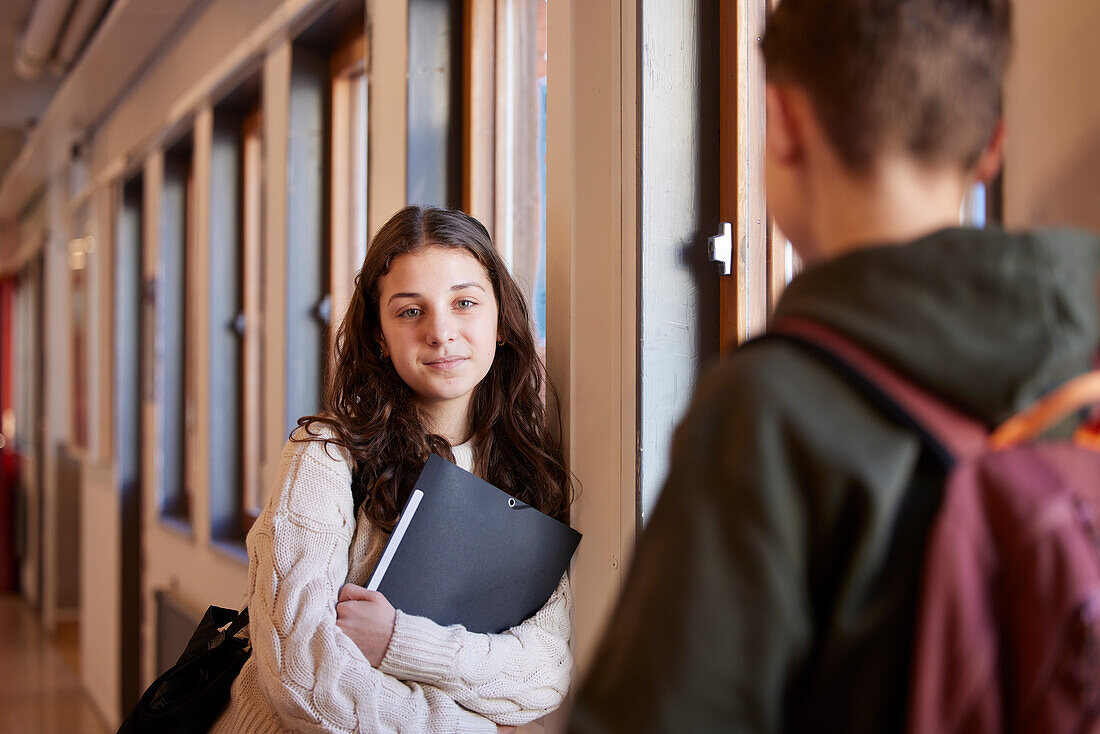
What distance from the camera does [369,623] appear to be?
1183 mm

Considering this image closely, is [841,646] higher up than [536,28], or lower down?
lower down

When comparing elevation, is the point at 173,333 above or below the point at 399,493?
above

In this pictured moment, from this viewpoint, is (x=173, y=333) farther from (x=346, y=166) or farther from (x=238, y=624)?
(x=238, y=624)

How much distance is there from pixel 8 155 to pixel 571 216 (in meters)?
7.26

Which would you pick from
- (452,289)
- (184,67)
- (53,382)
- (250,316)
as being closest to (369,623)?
(452,289)

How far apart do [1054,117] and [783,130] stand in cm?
37

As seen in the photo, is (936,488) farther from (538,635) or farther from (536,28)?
(536,28)

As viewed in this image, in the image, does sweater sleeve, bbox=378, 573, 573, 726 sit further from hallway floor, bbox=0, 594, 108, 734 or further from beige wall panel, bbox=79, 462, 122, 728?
hallway floor, bbox=0, 594, 108, 734

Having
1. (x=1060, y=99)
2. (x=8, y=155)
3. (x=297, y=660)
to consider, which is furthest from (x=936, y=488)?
(x=8, y=155)

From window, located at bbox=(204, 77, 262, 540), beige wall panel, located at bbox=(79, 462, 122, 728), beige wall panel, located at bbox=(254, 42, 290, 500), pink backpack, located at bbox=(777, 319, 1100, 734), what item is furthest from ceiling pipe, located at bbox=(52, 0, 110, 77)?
pink backpack, located at bbox=(777, 319, 1100, 734)

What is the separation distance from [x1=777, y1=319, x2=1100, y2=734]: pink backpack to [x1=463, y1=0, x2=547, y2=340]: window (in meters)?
1.44

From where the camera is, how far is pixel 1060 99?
84 cm

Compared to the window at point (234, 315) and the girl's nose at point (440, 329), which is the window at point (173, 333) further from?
the girl's nose at point (440, 329)

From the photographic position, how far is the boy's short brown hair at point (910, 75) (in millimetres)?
577
